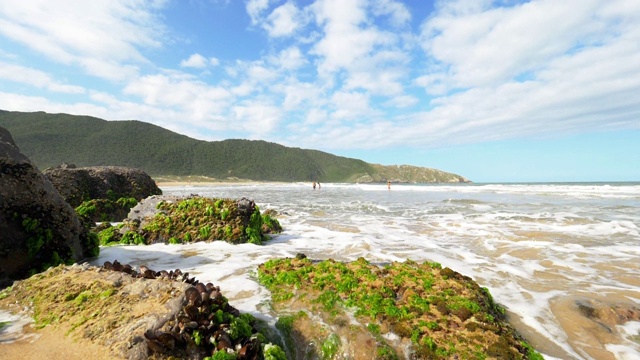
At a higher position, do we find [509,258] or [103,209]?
[103,209]

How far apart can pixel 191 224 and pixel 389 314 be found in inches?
272

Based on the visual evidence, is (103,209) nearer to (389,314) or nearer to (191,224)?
(191,224)

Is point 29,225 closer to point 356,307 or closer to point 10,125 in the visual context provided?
point 356,307

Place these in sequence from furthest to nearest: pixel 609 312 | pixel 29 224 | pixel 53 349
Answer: pixel 29 224, pixel 609 312, pixel 53 349

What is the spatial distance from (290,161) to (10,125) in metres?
123

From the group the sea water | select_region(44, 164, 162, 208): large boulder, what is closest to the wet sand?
the sea water

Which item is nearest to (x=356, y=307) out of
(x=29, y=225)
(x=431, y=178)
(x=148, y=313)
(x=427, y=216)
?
(x=148, y=313)

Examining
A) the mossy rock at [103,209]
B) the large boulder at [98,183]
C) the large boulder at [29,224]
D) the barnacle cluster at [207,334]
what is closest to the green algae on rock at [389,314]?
the barnacle cluster at [207,334]

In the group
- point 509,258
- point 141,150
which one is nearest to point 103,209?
point 509,258

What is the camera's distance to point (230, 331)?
10.2 feet

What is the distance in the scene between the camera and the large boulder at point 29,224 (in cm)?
527

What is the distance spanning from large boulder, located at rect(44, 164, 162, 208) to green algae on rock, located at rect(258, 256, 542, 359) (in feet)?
40.7

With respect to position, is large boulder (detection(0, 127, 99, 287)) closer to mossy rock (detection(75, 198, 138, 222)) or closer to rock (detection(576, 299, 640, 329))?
mossy rock (detection(75, 198, 138, 222))

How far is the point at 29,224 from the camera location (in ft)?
18.4
